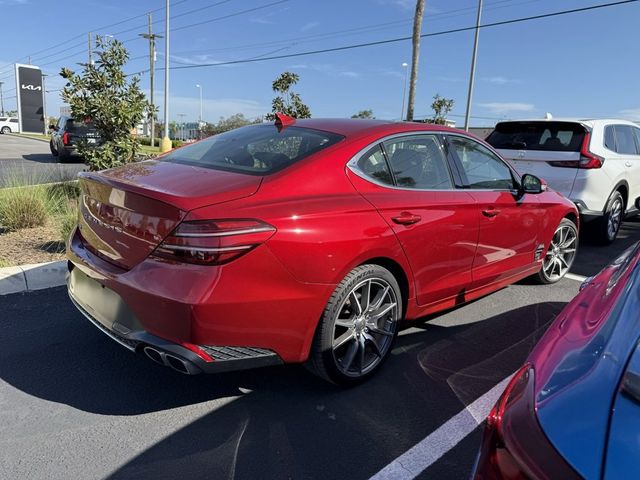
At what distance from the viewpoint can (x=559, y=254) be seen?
526 centimetres

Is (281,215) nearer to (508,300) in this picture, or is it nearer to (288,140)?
(288,140)

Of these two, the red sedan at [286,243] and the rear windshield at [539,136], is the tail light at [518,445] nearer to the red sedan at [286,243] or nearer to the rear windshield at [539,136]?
the red sedan at [286,243]

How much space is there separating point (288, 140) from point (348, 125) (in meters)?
0.46

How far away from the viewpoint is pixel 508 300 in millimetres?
4766

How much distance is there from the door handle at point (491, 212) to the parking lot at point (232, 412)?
944mm

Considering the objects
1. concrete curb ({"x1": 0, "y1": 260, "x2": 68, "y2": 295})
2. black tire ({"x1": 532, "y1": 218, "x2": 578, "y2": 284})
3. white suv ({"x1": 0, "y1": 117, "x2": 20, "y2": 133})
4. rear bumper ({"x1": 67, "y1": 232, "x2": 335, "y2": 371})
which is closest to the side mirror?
black tire ({"x1": 532, "y1": 218, "x2": 578, "y2": 284})

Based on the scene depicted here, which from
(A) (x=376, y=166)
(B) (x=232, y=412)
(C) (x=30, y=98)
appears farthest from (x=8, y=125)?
(B) (x=232, y=412)

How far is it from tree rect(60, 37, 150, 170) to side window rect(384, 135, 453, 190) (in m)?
4.94

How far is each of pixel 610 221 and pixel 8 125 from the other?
173 feet

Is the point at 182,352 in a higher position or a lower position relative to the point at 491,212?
lower

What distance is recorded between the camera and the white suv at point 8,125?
151 feet

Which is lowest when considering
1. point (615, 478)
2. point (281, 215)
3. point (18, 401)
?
point (18, 401)

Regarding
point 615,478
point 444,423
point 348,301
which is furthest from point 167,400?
point 615,478

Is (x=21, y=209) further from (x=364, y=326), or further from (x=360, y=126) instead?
(x=364, y=326)
